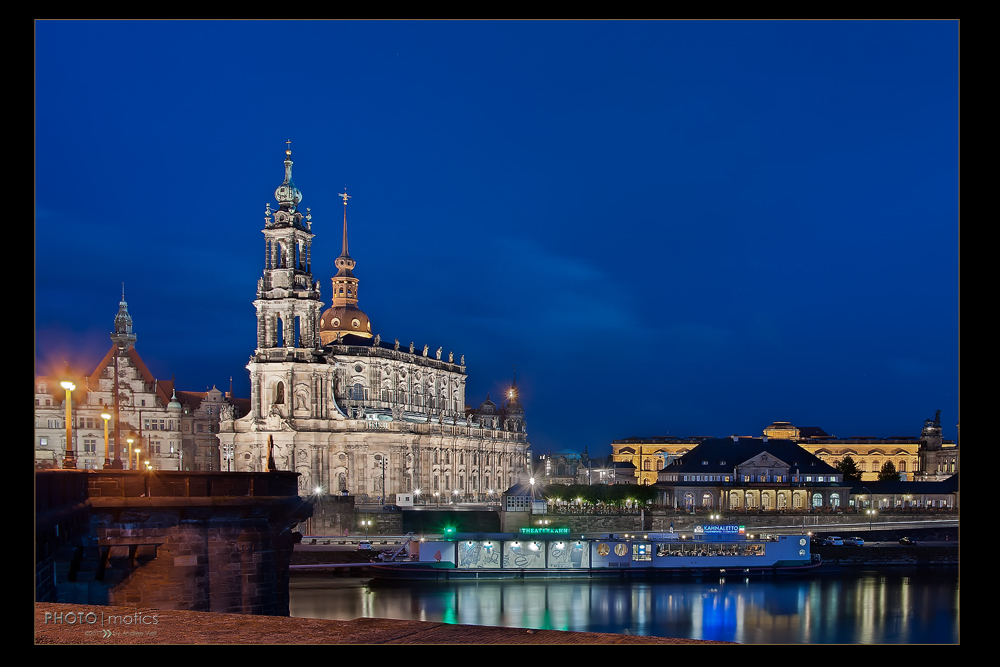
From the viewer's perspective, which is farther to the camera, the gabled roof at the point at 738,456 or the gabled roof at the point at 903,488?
the gabled roof at the point at 738,456

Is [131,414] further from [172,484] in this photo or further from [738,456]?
[172,484]

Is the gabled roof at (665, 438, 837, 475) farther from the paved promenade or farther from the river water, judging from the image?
the paved promenade

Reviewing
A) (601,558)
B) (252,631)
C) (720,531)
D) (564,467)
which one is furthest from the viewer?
(564,467)

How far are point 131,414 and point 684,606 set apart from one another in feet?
170

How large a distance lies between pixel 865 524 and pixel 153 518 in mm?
69824

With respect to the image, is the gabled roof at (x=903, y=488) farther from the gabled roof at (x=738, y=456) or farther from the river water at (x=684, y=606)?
the river water at (x=684, y=606)

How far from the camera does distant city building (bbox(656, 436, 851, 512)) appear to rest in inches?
3511

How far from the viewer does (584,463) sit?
141 metres

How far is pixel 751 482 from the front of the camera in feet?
295

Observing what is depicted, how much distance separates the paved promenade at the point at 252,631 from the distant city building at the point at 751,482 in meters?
80.4

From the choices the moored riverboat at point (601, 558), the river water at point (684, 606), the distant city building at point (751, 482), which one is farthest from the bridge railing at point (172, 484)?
the distant city building at point (751, 482)

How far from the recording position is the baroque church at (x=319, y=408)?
260 ft

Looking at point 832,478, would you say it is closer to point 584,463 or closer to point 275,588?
point 584,463

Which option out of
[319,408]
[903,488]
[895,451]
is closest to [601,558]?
[319,408]
